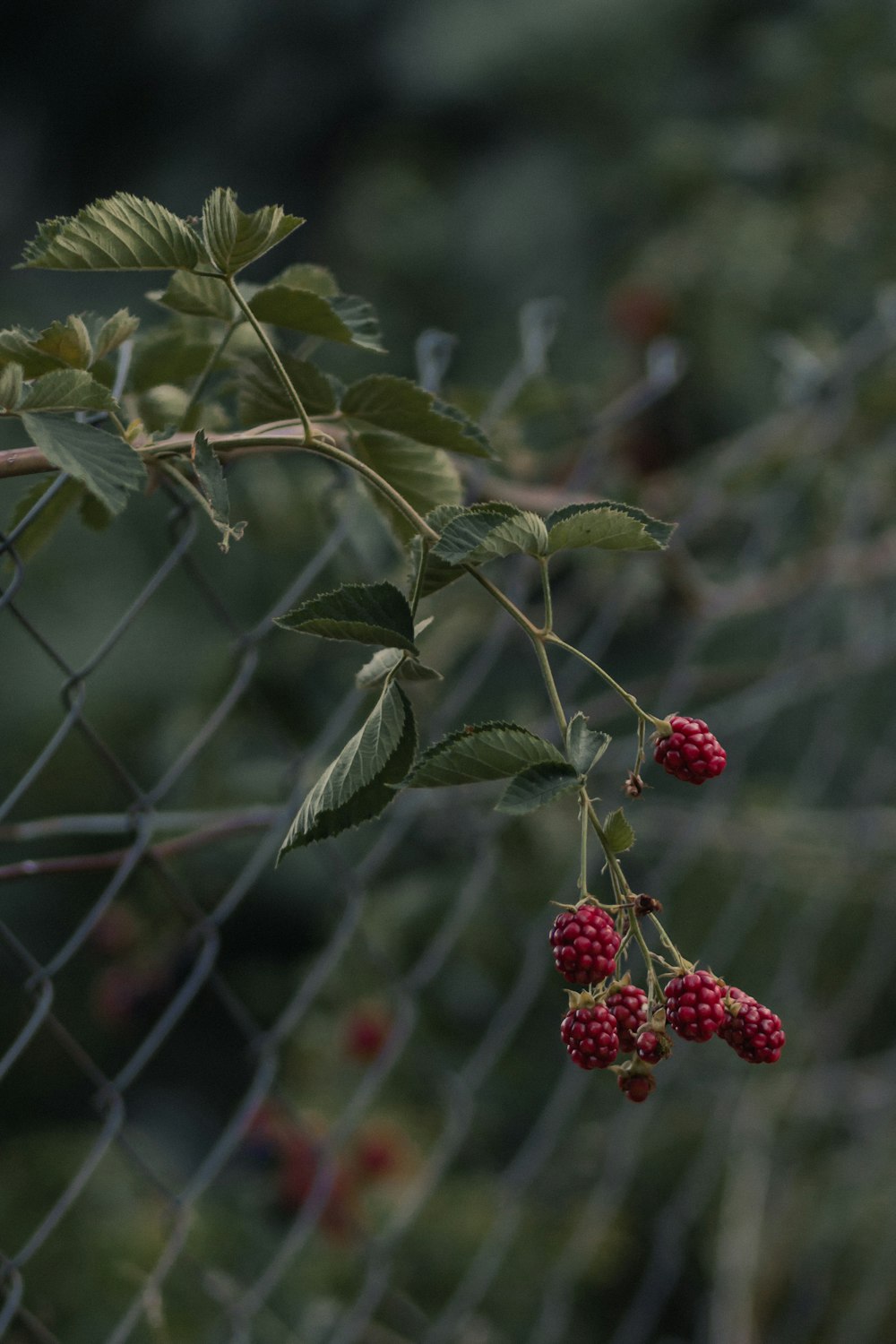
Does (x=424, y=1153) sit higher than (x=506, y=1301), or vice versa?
(x=424, y=1153)

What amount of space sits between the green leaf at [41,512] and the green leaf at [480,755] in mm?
196

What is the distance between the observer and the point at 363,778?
42 cm

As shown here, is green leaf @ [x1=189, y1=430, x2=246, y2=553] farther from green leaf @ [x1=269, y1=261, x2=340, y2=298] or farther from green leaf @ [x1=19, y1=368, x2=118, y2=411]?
green leaf @ [x1=269, y1=261, x2=340, y2=298]

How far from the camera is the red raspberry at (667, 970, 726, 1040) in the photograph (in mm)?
404

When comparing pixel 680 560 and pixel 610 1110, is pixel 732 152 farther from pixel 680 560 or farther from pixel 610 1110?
pixel 610 1110

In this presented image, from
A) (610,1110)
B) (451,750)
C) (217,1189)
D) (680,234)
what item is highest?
(451,750)

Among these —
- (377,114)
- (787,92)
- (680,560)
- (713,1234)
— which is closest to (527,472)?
(680,560)

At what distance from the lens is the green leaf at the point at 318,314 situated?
48 cm

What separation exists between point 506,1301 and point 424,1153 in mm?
164

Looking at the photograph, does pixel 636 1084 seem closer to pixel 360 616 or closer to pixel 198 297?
pixel 360 616

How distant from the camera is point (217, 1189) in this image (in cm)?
119

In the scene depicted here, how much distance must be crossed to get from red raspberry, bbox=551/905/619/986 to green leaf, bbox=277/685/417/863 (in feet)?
0.22

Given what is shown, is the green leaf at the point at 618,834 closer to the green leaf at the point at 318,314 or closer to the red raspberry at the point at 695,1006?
the red raspberry at the point at 695,1006

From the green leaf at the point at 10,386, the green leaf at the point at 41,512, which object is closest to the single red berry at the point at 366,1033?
the green leaf at the point at 41,512
